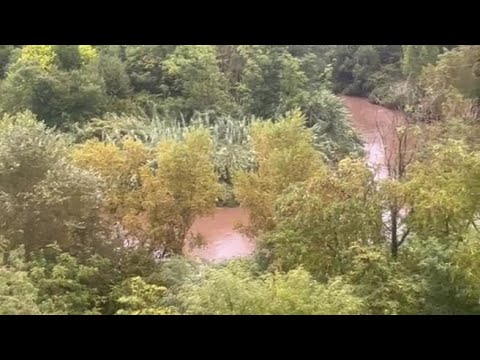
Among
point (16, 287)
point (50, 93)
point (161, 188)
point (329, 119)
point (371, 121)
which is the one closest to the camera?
point (16, 287)

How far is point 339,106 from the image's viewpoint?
41.9 feet

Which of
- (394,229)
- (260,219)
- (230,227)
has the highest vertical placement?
(394,229)

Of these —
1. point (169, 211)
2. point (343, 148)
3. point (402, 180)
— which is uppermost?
point (402, 180)

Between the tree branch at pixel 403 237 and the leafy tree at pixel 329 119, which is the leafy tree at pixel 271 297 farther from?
the leafy tree at pixel 329 119

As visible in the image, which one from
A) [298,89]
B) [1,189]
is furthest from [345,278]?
[298,89]

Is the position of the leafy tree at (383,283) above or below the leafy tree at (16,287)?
below

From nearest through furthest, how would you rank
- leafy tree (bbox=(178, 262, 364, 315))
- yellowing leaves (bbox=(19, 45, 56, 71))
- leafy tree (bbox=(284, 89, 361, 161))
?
leafy tree (bbox=(178, 262, 364, 315)), yellowing leaves (bbox=(19, 45, 56, 71)), leafy tree (bbox=(284, 89, 361, 161))

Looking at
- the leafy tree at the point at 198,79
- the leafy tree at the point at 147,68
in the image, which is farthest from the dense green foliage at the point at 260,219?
the leafy tree at the point at 147,68

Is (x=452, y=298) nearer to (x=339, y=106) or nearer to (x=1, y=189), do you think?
(x=1, y=189)

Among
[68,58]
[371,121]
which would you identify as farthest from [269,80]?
[68,58]

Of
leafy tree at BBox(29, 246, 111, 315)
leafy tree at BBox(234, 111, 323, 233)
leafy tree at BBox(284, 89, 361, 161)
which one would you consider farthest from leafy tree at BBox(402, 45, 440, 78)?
leafy tree at BBox(29, 246, 111, 315)

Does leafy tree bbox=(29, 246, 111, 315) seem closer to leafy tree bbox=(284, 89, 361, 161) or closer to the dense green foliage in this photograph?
the dense green foliage

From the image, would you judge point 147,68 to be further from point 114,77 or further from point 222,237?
point 222,237

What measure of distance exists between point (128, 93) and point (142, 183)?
5646 mm
